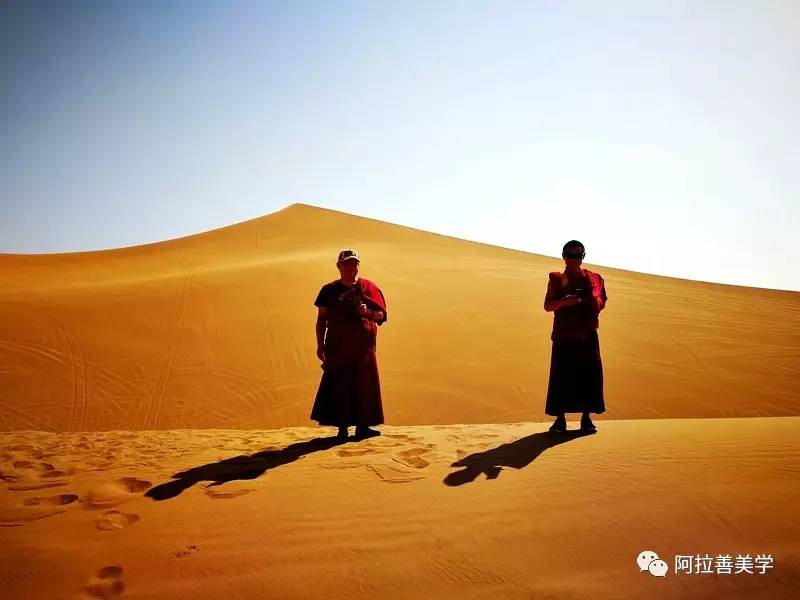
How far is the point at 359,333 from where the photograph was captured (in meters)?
6.18

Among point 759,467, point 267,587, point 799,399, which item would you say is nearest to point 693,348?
point 799,399

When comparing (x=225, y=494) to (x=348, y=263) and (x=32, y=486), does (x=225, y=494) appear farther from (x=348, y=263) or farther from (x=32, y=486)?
(x=348, y=263)

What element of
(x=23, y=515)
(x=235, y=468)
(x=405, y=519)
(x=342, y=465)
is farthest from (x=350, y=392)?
(x=23, y=515)

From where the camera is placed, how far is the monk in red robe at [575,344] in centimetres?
608

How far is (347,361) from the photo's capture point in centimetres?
614

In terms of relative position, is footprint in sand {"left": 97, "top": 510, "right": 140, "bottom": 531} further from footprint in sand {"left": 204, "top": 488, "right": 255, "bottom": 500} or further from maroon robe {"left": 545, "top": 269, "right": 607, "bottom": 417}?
maroon robe {"left": 545, "top": 269, "right": 607, "bottom": 417}

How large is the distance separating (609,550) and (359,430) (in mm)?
3494

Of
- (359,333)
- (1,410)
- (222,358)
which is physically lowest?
(1,410)

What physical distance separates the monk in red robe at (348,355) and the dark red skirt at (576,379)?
1.99 meters

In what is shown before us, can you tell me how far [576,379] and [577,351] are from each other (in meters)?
0.31

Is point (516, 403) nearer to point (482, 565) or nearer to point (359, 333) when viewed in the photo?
point (359, 333)

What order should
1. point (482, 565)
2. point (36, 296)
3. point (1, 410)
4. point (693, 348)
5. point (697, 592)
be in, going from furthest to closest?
point (36, 296) → point (693, 348) → point (1, 410) → point (482, 565) → point (697, 592)

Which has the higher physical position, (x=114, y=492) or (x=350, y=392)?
(x=350, y=392)

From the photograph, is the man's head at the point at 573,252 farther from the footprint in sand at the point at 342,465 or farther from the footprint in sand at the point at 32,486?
the footprint in sand at the point at 32,486
